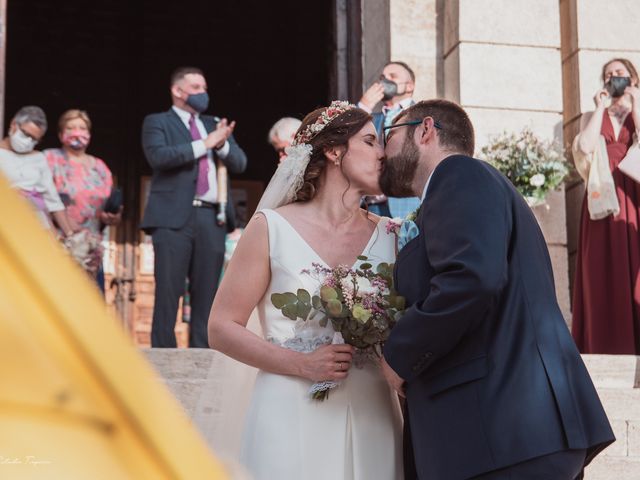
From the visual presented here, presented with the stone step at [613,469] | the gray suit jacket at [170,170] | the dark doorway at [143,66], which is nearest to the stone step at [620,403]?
the stone step at [613,469]

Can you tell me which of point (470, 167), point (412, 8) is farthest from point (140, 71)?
point (470, 167)

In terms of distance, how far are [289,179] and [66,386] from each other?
10.1 feet

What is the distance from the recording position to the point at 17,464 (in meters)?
0.65

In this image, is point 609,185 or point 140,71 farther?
point 140,71

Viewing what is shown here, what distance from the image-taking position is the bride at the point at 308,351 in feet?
10.8

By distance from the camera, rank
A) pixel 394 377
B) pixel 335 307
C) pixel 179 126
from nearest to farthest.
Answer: pixel 394 377 → pixel 335 307 → pixel 179 126

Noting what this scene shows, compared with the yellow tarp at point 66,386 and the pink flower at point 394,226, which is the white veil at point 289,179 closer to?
the pink flower at point 394,226

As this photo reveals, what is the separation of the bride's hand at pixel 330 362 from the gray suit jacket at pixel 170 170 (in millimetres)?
3357

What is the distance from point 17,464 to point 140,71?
12.9m

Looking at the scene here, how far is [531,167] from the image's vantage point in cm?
691

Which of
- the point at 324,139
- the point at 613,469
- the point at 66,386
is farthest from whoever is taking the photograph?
the point at 613,469

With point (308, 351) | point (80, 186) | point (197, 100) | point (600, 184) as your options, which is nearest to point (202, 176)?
point (197, 100)

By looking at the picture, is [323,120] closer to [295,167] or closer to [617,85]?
[295,167]

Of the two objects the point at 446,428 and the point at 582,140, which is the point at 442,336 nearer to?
the point at 446,428
